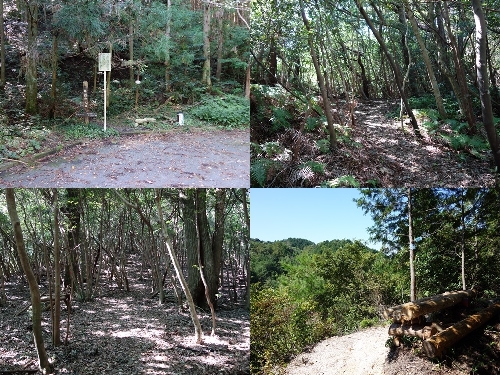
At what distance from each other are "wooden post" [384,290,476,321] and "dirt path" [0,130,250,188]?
204 cm

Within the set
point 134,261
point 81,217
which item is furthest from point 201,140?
point 134,261

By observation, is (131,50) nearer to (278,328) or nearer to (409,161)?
(409,161)

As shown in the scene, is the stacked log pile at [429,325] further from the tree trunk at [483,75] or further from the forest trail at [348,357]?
the tree trunk at [483,75]

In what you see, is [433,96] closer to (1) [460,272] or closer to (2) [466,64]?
(2) [466,64]

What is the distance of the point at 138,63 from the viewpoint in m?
6.13

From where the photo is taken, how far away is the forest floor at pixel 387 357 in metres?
3.21

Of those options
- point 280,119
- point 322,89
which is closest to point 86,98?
point 280,119

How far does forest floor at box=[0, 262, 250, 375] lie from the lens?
13.6 feet

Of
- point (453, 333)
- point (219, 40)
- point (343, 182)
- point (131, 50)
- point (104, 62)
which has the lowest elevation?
point (453, 333)

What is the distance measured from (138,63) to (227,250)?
366cm

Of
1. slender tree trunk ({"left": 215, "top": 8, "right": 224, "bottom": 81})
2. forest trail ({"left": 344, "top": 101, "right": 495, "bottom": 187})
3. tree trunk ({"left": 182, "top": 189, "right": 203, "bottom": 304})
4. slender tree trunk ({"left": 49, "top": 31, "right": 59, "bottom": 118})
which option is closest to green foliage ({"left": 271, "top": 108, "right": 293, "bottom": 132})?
forest trail ({"left": 344, "top": 101, "right": 495, "bottom": 187})

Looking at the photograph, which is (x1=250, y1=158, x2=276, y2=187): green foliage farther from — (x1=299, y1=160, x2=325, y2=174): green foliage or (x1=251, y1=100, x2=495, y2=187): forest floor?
(x1=299, y1=160, x2=325, y2=174): green foliage

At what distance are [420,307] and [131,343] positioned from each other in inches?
123

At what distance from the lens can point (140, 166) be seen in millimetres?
4746
